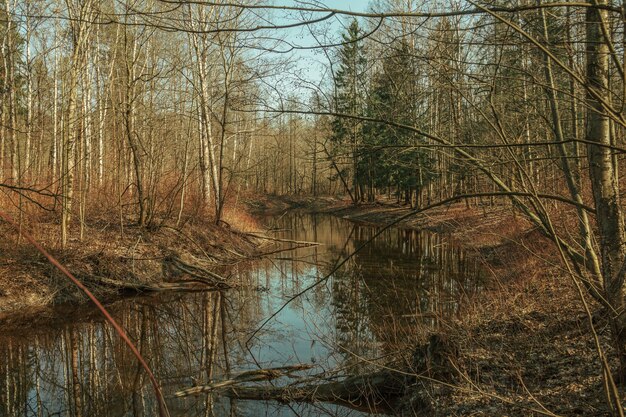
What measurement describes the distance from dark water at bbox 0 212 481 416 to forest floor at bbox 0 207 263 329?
69 centimetres

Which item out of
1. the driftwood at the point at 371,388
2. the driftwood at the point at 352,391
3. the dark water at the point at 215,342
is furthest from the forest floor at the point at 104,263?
the driftwood at the point at 352,391

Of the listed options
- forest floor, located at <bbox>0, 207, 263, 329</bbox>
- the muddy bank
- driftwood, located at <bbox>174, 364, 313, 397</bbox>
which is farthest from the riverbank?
forest floor, located at <bbox>0, 207, 263, 329</bbox>

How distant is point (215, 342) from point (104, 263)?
4.52 metres

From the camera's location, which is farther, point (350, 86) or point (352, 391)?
point (352, 391)

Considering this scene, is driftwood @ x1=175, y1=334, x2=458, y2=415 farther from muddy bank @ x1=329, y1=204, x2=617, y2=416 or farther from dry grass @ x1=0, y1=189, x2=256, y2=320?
dry grass @ x1=0, y1=189, x2=256, y2=320

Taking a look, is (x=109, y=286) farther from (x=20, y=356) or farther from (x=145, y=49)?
(x=145, y=49)

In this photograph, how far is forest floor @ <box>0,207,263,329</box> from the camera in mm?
9414

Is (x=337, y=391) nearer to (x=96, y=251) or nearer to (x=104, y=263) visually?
(x=104, y=263)

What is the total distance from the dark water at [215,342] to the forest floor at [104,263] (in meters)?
0.69

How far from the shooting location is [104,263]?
10.9 meters

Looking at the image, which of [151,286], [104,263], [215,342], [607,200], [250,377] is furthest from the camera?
[151,286]

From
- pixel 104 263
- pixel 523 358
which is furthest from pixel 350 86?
pixel 104 263

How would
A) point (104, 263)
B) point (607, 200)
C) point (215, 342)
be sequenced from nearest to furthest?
point (607, 200), point (215, 342), point (104, 263)

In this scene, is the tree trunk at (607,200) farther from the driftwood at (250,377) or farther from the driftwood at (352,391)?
the driftwood at (250,377)
